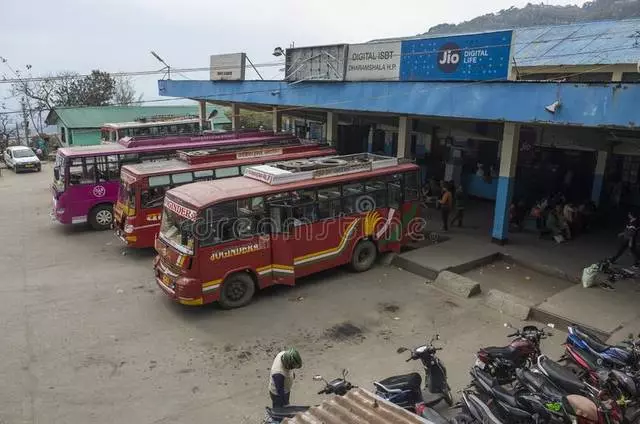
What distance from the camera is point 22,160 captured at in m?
26.8

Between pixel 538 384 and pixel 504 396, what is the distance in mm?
A: 466

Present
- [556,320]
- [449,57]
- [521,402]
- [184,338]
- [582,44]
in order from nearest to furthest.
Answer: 1. [521,402]
2. [184,338]
3. [556,320]
4. [449,57]
5. [582,44]

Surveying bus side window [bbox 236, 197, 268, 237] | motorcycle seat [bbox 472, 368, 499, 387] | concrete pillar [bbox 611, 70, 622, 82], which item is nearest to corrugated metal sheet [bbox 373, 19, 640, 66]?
concrete pillar [bbox 611, 70, 622, 82]

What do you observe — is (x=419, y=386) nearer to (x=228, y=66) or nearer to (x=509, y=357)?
(x=509, y=357)

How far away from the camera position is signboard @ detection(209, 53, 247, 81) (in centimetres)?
1942

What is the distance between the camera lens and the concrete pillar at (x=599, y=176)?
13.7 m

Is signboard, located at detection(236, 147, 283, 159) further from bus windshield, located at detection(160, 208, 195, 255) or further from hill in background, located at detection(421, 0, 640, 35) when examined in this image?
hill in background, located at detection(421, 0, 640, 35)

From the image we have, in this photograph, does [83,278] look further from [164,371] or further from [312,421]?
[312,421]

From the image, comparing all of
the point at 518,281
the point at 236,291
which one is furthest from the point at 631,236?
the point at 236,291

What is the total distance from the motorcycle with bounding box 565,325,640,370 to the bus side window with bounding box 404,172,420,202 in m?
5.29

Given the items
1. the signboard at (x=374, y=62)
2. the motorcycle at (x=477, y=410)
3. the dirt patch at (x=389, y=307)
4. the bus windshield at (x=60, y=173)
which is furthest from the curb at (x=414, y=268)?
the bus windshield at (x=60, y=173)

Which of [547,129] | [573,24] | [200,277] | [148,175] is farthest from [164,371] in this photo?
[573,24]

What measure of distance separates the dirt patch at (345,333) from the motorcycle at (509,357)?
7.76ft

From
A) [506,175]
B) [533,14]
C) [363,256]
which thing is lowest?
[363,256]
